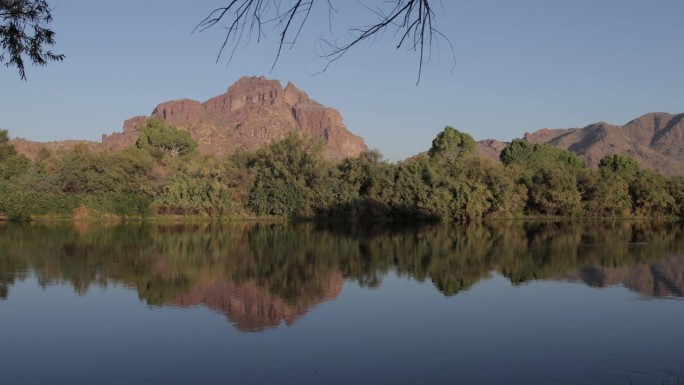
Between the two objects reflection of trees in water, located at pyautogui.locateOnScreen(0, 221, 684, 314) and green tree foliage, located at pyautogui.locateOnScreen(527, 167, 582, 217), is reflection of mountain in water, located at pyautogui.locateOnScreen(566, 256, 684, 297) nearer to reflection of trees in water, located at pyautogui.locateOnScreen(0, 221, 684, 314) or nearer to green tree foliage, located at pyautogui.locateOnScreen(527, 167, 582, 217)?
reflection of trees in water, located at pyautogui.locateOnScreen(0, 221, 684, 314)

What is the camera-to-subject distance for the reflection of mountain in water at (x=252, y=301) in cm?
1502

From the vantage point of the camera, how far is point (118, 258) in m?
26.5

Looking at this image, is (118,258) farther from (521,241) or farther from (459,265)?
(521,241)

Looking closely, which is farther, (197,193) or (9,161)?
(9,161)

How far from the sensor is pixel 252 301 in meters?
17.2

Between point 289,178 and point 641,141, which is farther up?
point 641,141

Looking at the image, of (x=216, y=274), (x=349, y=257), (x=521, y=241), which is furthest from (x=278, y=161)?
(x=216, y=274)

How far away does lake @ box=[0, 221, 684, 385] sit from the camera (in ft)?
35.9

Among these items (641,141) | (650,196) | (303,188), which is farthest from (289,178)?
(641,141)

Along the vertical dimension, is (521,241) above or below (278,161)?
below

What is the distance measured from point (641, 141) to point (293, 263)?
145 metres

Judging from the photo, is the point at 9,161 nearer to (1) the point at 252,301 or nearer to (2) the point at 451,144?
(2) the point at 451,144

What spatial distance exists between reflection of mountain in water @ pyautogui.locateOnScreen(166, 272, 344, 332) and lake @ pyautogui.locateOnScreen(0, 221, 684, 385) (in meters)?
0.06

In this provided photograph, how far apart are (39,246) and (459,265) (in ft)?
63.6
